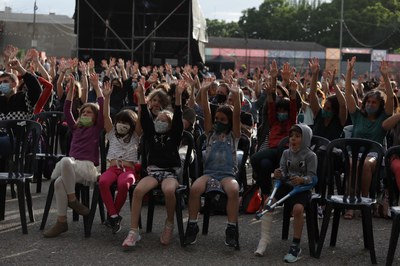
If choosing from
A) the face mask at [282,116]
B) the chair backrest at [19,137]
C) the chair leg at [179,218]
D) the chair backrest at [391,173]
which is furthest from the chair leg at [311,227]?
the chair backrest at [19,137]

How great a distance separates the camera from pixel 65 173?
20.8 feet

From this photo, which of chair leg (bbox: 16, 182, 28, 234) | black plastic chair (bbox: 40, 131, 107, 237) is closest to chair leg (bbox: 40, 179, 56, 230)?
black plastic chair (bbox: 40, 131, 107, 237)

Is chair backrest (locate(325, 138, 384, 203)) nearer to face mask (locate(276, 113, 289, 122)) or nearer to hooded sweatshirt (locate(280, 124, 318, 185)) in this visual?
hooded sweatshirt (locate(280, 124, 318, 185))

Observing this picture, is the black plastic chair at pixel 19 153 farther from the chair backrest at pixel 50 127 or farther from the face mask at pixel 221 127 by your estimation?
the face mask at pixel 221 127

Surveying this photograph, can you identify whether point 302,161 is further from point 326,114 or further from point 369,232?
point 326,114

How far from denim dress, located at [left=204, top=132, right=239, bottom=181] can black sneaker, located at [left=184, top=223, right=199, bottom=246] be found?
0.53m

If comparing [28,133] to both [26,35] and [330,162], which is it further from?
[26,35]

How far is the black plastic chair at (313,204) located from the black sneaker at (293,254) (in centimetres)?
18

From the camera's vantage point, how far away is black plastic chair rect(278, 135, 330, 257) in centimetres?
585

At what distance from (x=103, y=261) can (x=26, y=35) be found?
54439 millimetres

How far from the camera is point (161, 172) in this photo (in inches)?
249

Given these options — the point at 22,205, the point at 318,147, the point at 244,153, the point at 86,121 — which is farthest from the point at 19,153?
the point at 318,147

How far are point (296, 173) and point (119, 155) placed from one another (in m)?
1.74

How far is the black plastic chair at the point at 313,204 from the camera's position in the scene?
585cm
